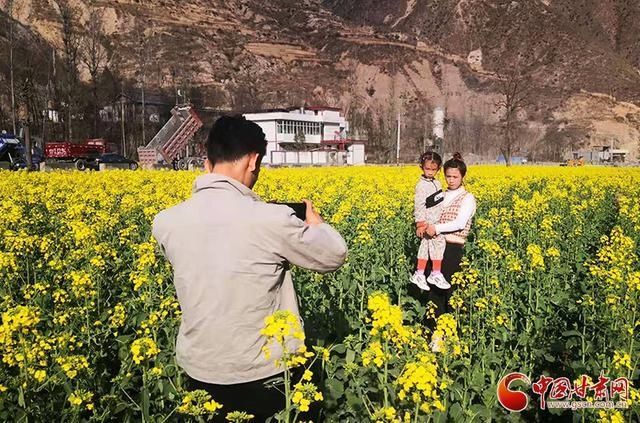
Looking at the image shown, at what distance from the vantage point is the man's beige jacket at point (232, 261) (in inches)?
97.3

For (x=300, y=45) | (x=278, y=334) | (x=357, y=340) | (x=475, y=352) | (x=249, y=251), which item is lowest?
(x=475, y=352)

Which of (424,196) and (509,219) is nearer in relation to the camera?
(424,196)

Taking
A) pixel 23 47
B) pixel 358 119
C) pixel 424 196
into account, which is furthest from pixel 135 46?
pixel 424 196

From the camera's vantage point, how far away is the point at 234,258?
250cm

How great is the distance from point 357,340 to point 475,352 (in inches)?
51.7

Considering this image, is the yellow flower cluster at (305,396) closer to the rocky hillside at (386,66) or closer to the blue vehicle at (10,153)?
the blue vehicle at (10,153)

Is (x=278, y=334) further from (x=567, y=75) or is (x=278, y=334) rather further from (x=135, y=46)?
(x=567, y=75)

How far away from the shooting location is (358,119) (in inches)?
4163

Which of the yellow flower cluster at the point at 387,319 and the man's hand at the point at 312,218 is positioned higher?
the man's hand at the point at 312,218

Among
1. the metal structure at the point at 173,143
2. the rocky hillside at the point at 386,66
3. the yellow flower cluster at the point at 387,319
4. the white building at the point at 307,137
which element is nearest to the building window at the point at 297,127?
the white building at the point at 307,137
